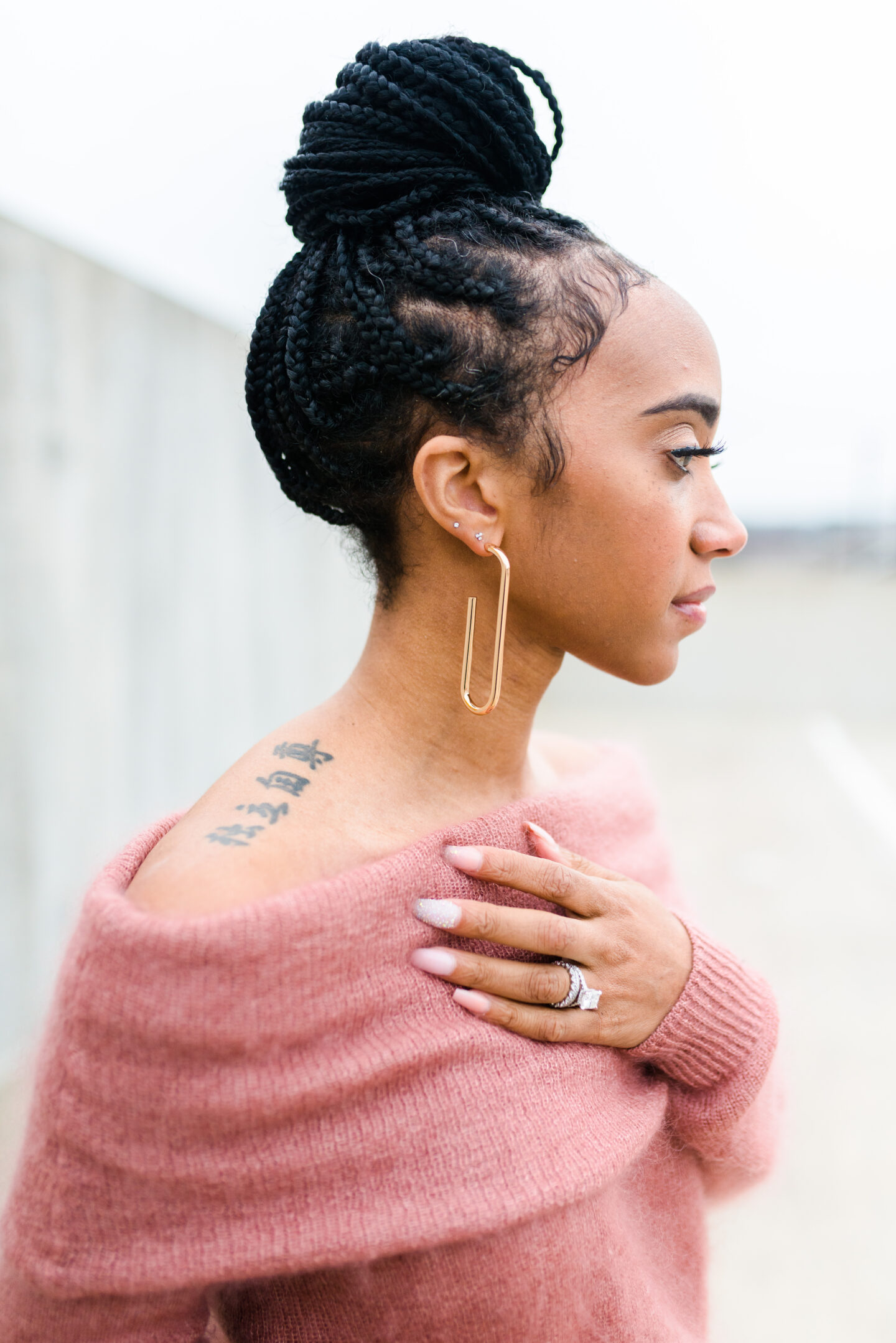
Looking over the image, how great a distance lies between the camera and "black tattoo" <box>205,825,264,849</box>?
0.83 meters

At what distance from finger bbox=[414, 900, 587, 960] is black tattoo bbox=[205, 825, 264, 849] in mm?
161

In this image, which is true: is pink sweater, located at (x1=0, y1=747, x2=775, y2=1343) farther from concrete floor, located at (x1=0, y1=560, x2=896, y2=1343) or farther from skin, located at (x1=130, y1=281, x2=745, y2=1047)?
concrete floor, located at (x1=0, y1=560, x2=896, y2=1343)

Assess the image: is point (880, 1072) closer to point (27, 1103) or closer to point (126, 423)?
point (27, 1103)

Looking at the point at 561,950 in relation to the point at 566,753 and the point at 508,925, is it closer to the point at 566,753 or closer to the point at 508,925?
the point at 508,925

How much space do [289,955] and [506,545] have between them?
1.42 feet

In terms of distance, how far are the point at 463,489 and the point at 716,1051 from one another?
63 cm

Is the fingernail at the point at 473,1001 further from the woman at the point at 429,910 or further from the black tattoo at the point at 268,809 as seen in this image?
the black tattoo at the point at 268,809

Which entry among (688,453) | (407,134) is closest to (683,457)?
(688,453)

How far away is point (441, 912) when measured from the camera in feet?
2.75

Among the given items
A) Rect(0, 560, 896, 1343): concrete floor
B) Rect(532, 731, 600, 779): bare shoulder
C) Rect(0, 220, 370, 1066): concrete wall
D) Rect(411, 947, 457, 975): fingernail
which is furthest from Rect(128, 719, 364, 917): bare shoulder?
Rect(0, 220, 370, 1066): concrete wall

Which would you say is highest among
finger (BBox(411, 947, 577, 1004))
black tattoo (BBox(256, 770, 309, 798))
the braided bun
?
the braided bun

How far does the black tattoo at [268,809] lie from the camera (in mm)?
861

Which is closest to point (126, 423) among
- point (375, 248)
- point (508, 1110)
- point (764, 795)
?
point (375, 248)

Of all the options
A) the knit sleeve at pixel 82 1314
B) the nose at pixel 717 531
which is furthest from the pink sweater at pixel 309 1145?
the nose at pixel 717 531
